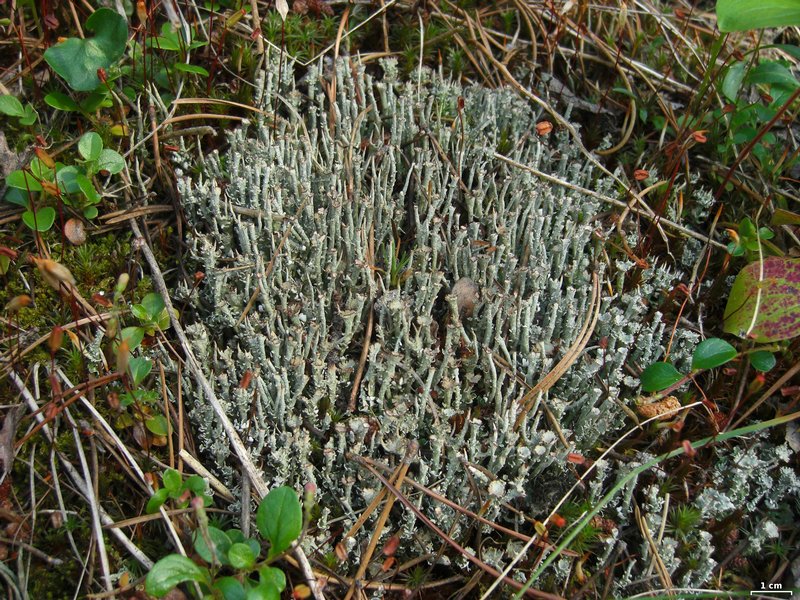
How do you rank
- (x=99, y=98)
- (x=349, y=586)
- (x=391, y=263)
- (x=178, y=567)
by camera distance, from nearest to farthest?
(x=178, y=567) < (x=349, y=586) < (x=391, y=263) < (x=99, y=98)

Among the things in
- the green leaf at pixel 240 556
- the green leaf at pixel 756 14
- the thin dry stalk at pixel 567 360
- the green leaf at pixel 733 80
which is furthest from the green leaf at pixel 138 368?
the green leaf at pixel 733 80

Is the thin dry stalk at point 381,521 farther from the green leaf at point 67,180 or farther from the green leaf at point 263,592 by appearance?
the green leaf at point 67,180

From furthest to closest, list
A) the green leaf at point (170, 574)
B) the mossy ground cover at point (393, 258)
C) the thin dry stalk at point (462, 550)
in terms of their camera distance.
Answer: the mossy ground cover at point (393, 258), the thin dry stalk at point (462, 550), the green leaf at point (170, 574)

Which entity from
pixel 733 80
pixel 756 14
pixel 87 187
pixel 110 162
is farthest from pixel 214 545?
pixel 733 80

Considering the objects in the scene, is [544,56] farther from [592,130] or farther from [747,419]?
[747,419]

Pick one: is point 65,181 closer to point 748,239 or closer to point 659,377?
point 659,377

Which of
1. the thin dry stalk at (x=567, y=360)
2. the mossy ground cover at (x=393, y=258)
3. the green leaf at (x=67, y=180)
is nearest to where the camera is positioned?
the mossy ground cover at (x=393, y=258)

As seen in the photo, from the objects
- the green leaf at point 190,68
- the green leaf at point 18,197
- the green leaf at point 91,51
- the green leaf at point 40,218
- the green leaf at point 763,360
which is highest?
the green leaf at point 91,51

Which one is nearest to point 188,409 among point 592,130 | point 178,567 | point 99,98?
point 178,567
